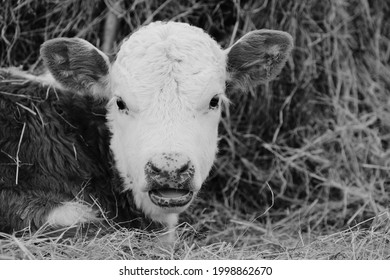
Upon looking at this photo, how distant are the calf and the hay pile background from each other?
120cm

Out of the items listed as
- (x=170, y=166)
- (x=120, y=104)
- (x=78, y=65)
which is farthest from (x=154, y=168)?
(x=78, y=65)

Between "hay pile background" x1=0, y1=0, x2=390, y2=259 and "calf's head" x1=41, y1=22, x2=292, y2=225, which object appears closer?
"calf's head" x1=41, y1=22, x2=292, y2=225

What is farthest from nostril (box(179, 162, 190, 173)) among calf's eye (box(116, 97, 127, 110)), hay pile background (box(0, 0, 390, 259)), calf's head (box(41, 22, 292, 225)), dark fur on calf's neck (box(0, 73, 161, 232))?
hay pile background (box(0, 0, 390, 259))

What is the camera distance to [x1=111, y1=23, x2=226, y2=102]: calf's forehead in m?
4.63

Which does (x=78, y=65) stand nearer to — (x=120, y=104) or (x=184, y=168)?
(x=120, y=104)

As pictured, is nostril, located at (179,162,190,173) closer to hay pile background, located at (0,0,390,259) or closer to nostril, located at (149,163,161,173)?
nostril, located at (149,163,161,173)

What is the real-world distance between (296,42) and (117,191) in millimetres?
2631

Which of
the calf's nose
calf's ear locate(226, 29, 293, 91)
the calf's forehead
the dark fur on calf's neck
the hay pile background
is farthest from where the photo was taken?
the hay pile background

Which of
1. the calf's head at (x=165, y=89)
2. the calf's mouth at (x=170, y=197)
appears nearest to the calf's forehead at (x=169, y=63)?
the calf's head at (x=165, y=89)

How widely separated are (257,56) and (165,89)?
0.89 m

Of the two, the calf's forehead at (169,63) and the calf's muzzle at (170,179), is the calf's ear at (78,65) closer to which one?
the calf's forehead at (169,63)

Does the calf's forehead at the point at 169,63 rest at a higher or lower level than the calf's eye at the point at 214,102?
higher

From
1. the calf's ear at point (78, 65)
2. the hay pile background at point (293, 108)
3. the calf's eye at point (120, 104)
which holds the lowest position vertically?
the hay pile background at point (293, 108)

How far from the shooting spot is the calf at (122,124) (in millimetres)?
4461
